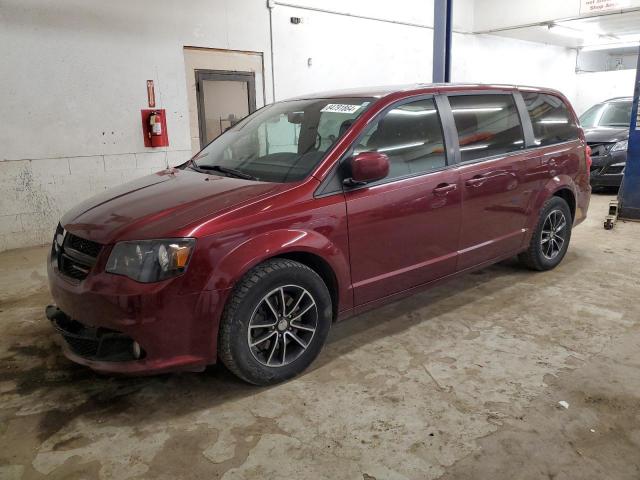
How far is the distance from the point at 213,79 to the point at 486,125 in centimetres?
421

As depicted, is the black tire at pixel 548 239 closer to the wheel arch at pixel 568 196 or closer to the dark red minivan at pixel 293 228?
the wheel arch at pixel 568 196

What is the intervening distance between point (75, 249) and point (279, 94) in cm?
525

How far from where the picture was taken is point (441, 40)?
6.25m

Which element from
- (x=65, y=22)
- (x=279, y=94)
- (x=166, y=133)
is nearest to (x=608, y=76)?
(x=279, y=94)

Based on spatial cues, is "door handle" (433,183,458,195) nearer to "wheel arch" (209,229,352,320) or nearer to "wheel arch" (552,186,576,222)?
"wheel arch" (209,229,352,320)

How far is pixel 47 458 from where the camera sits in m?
2.12

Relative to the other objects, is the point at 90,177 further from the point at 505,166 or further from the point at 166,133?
the point at 505,166

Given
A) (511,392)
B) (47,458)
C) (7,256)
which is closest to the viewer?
A: (47,458)

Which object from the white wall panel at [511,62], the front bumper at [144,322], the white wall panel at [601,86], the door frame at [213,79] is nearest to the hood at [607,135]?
the white wall panel at [511,62]

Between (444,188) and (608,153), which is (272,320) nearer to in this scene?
(444,188)

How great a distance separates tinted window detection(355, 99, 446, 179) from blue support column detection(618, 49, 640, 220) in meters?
3.88

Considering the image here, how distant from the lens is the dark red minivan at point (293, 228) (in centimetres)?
232

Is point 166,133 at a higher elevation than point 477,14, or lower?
lower

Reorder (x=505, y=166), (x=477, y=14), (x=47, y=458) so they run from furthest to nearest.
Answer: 1. (x=477, y=14)
2. (x=505, y=166)
3. (x=47, y=458)
